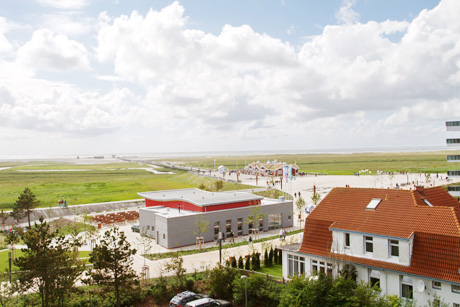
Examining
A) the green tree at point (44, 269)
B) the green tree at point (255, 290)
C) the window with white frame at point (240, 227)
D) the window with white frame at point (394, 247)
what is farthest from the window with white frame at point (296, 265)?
the window with white frame at point (240, 227)

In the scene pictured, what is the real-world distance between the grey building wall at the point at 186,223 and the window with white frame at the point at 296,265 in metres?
14.4

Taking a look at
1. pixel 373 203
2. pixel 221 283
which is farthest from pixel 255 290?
pixel 373 203

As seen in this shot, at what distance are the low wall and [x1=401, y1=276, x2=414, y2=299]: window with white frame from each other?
4155cm

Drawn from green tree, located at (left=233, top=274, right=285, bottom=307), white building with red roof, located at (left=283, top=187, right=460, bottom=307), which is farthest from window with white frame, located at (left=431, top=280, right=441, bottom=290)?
green tree, located at (left=233, top=274, right=285, bottom=307)

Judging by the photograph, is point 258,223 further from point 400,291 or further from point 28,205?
point 28,205

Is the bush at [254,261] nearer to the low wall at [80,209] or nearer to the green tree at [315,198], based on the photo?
the green tree at [315,198]

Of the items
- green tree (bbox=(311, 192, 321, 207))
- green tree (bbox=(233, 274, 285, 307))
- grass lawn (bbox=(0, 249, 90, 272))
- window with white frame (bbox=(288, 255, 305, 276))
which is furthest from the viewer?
green tree (bbox=(311, 192, 321, 207))

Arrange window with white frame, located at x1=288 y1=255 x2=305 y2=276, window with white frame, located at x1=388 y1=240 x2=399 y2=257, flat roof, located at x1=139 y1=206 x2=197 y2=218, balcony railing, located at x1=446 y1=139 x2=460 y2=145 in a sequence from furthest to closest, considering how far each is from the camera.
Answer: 1. balcony railing, located at x1=446 y1=139 x2=460 y2=145
2. flat roof, located at x1=139 y1=206 x2=197 y2=218
3. window with white frame, located at x1=288 y1=255 x2=305 y2=276
4. window with white frame, located at x1=388 y1=240 x2=399 y2=257

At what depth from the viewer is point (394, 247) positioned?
1803 centimetres

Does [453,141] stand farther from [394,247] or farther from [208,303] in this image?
[208,303]

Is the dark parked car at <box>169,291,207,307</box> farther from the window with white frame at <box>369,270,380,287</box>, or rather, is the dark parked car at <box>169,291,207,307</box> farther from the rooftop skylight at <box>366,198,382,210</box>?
the rooftop skylight at <box>366,198,382,210</box>

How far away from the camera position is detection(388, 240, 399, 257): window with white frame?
58.7ft

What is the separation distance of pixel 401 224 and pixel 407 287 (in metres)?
3.06

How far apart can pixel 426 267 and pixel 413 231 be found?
5.88ft
